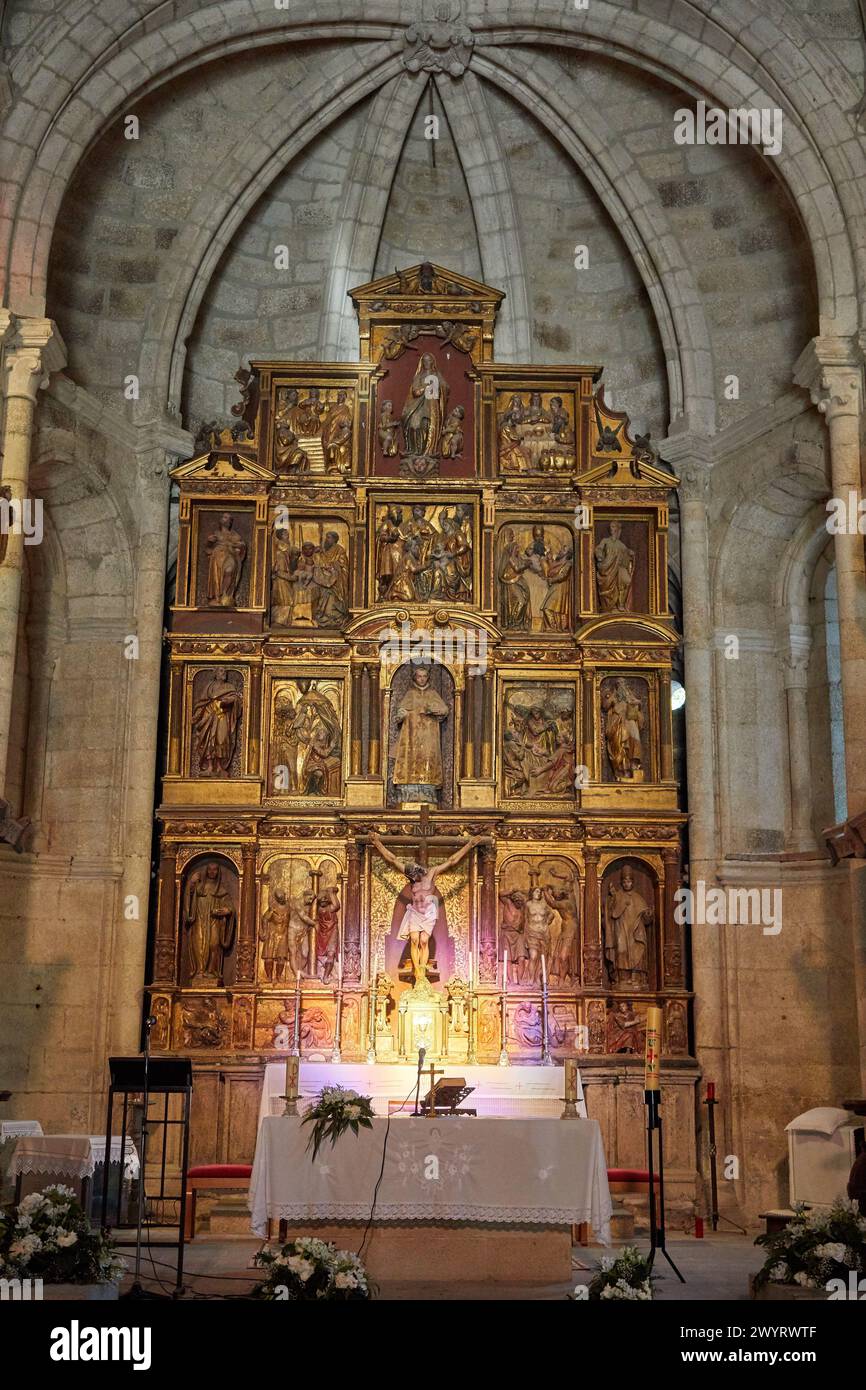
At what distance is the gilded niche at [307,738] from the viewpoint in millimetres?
17328

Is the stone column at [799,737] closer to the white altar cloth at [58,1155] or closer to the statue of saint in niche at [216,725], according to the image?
the statue of saint in niche at [216,725]

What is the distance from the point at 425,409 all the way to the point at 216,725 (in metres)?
4.37

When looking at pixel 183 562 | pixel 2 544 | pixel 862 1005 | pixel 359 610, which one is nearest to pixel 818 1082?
pixel 862 1005

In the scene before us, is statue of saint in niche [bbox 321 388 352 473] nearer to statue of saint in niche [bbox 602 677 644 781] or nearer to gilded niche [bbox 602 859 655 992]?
statue of saint in niche [bbox 602 677 644 781]

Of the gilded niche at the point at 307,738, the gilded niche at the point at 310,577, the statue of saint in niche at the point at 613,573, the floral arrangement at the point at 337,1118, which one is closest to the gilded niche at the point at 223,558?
the gilded niche at the point at 310,577

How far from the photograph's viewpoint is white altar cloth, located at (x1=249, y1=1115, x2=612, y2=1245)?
1115cm

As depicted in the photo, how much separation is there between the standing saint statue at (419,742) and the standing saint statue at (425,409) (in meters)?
2.68

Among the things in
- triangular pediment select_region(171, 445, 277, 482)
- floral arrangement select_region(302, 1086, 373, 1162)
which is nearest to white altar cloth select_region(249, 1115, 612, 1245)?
floral arrangement select_region(302, 1086, 373, 1162)

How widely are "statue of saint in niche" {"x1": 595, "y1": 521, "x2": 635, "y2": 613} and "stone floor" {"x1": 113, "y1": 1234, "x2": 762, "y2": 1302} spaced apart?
22.5 ft

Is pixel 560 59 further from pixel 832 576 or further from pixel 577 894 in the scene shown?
pixel 577 894

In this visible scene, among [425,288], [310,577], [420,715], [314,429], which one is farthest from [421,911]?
[425,288]
